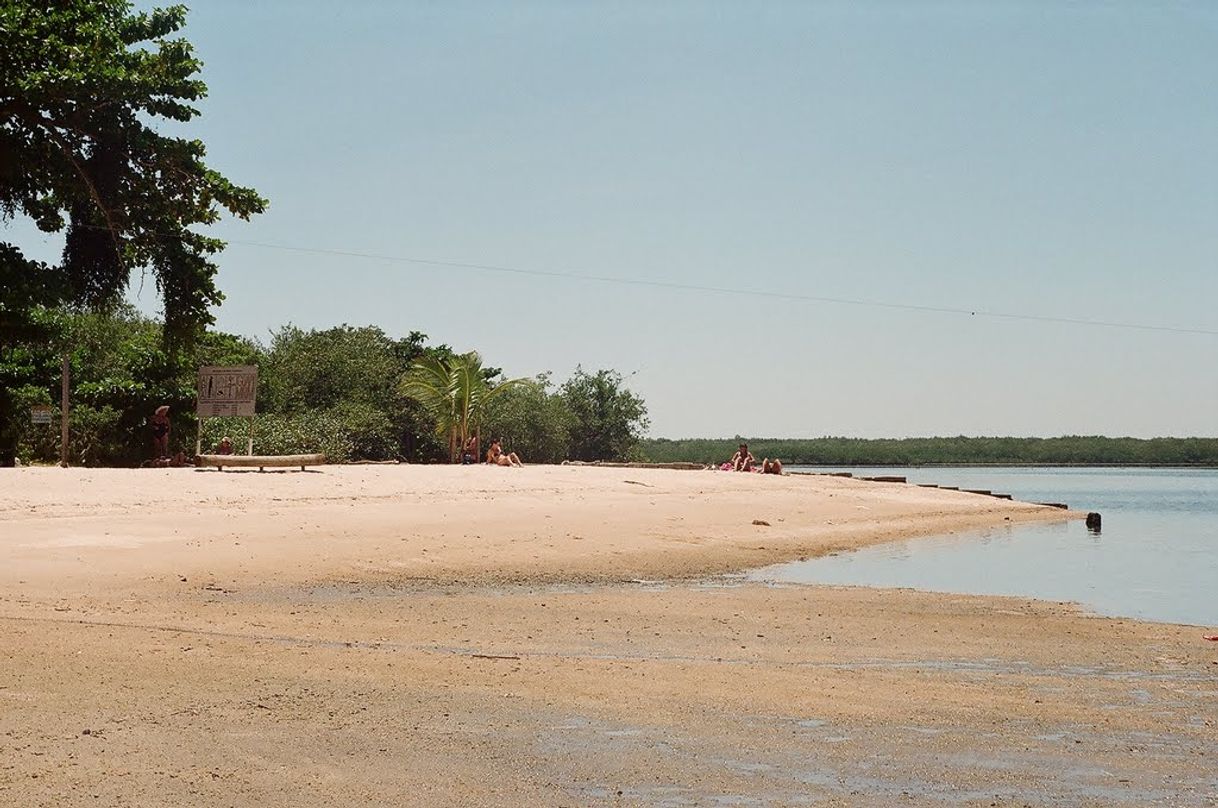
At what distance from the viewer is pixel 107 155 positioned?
26906 millimetres

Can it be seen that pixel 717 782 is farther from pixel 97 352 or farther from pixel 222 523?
pixel 97 352

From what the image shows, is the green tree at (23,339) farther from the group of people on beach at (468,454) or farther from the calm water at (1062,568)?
the calm water at (1062,568)

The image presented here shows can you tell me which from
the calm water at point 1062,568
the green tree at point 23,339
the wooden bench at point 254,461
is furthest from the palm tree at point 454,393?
the calm water at point 1062,568

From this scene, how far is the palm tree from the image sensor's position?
4378cm

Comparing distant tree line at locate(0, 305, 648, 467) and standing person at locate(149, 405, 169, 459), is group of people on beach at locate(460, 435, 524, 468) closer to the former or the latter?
distant tree line at locate(0, 305, 648, 467)

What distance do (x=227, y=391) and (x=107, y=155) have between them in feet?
21.4

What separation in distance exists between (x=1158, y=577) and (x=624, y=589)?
1112 cm

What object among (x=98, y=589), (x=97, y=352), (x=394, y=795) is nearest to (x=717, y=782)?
(x=394, y=795)

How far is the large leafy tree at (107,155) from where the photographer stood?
2527 centimetres

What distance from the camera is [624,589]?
49.3 feet

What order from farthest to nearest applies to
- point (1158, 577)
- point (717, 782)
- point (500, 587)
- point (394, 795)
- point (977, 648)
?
1. point (1158, 577)
2. point (500, 587)
3. point (977, 648)
4. point (717, 782)
5. point (394, 795)

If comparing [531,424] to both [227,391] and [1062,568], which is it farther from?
[1062,568]

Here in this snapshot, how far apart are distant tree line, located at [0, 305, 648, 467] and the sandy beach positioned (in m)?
16.2

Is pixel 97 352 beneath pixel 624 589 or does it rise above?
above
